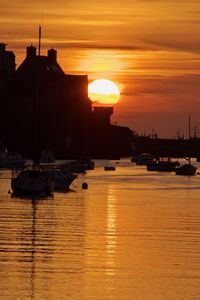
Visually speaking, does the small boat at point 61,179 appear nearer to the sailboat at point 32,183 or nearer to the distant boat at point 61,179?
the distant boat at point 61,179

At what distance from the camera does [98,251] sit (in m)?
49.6

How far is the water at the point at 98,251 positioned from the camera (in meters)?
38.1

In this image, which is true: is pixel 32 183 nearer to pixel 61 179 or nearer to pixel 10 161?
pixel 61 179

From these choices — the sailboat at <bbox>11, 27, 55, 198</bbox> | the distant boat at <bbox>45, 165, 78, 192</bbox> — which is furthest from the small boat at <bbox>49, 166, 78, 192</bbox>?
the sailboat at <bbox>11, 27, 55, 198</bbox>

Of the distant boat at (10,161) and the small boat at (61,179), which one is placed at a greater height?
the distant boat at (10,161)

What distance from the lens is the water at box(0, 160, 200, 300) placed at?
38125 millimetres

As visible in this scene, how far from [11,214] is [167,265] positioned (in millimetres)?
30925

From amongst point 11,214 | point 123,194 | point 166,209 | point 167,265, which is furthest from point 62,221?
point 123,194

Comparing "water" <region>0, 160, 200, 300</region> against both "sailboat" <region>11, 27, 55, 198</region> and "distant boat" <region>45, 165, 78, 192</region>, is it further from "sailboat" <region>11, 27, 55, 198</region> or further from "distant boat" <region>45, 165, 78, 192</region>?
"distant boat" <region>45, 165, 78, 192</region>

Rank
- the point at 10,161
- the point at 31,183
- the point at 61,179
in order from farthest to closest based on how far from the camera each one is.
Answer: the point at 10,161, the point at 61,179, the point at 31,183

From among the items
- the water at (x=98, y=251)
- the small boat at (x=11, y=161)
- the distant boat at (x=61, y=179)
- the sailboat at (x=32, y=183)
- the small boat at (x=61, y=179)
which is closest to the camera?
the water at (x=98, y=251)

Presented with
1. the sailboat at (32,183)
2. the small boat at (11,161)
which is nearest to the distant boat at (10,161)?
the small boat at (11,161)

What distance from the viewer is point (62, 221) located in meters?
69.3

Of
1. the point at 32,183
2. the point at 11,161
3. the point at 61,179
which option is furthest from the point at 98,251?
the point at 11,161
